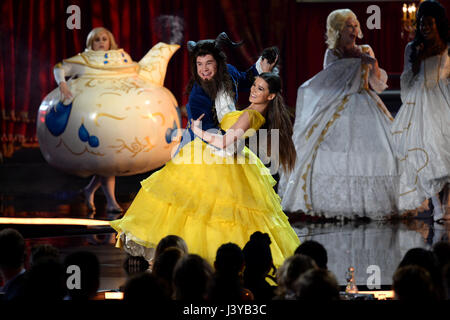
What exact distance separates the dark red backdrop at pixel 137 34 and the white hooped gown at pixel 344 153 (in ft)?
7.03

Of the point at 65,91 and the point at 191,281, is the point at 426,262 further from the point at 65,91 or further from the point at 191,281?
the point at 65,91

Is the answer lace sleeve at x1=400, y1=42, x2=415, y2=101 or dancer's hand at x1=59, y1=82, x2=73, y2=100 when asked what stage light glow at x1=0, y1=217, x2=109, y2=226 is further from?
lace sleeve at x1=400, y1=42, x2=415, y2=101

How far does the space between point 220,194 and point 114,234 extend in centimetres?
188

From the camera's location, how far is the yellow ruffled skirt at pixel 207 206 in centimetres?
384

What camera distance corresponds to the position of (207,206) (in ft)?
12.7

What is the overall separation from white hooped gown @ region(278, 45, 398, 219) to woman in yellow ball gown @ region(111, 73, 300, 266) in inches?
96.7

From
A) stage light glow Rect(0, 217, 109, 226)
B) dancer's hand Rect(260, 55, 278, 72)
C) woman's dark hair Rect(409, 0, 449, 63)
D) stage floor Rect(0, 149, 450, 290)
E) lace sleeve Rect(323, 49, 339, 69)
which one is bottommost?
stage floor Rect(0, 149, 450, 290)

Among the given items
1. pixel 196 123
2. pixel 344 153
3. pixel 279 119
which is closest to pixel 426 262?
pixel 279 119

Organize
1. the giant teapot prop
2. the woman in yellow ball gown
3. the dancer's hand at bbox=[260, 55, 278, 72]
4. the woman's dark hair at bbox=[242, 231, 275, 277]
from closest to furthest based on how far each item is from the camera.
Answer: the woman's dark hair at bbox=[242, 231, 275, 277]
the woman in yellow ball gown
the dancer's hand at bbox=[260, 55, 278, 72]
the giant teapot prop

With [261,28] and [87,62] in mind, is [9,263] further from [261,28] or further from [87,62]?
[261,28]

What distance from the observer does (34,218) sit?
6199mm

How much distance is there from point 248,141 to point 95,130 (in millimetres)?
2406

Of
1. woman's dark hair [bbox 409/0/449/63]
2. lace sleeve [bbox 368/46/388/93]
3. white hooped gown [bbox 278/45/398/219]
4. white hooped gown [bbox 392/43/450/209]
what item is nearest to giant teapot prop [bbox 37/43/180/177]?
white hooped gown [bbox 278/45/398/219]

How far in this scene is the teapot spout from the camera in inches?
260
